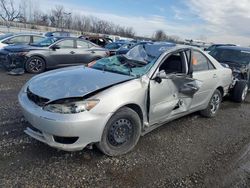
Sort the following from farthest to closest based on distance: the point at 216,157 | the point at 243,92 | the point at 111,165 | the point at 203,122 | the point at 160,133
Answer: the point at 243,92, the point at 203,122, the point at 160,133, the point at 216,157, the point at 111,165

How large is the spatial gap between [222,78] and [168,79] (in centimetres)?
219

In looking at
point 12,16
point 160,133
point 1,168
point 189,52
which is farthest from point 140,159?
point 12,16

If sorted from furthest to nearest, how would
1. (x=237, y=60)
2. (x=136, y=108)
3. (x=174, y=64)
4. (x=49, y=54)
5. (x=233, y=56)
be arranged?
(x=49, y=54) < (x=233, y=56) < (x=237, y=60) < (x=174, y=64) < (x=136, y=108)

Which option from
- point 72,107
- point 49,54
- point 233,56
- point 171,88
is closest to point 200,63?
point 171,88

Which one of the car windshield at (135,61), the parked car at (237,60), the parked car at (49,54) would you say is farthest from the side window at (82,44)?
the car windshield at (135,61)

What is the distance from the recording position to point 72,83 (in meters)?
3.59

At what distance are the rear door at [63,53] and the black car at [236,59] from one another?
5513mm

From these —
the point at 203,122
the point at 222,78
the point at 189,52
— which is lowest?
the point at 203,122

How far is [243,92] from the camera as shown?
7.55 meters

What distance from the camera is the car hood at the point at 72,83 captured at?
3340 mm

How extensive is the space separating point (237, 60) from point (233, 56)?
0.26 m

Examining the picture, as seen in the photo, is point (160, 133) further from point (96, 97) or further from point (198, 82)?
point (96, 97)

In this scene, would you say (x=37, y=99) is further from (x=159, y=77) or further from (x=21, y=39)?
(x=21, y=39)

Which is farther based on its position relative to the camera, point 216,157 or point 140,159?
point 216,157
